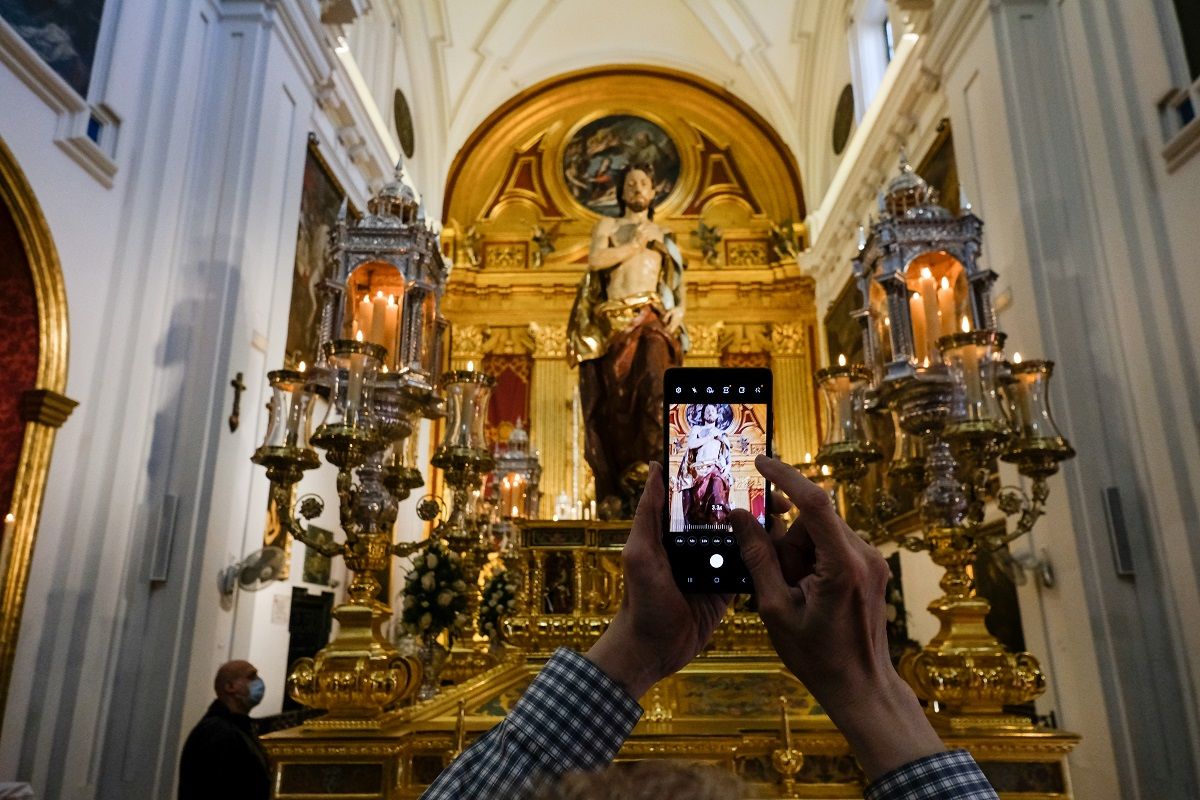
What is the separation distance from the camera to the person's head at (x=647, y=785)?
2.17ft

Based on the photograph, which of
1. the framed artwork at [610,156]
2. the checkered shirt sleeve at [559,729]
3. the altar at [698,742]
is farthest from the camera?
the framed artwork at [610,156]

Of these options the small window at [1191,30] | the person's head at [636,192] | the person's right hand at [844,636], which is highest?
the person's head at [636,192]

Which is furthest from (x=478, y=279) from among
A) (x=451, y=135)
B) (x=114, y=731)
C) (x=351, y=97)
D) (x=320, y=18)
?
(x=114, y=731)

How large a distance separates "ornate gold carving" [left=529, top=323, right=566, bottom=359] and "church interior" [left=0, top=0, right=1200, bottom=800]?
5428mm

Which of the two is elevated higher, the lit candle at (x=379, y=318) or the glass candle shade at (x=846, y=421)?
the lit candle at (x=379, y=318)

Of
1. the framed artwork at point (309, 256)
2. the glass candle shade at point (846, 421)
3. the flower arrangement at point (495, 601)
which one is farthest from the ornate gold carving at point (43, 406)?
the glass candle shade at point (846, 421)

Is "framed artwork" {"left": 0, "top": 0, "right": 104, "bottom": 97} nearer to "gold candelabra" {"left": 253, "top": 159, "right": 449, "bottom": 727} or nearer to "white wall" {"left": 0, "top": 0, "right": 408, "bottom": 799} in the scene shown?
"white wall" {"left": 0, "top": 0, "right": 408, "bottom": 799}

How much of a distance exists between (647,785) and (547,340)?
532 inches

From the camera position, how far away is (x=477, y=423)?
3.79 metres

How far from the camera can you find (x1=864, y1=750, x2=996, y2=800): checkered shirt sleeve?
0.78 m

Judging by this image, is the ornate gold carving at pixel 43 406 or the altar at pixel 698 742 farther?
the ornate gold carving at pixel 43 406

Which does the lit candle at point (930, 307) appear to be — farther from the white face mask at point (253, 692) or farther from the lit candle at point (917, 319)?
the white face mask at point (253, 692)

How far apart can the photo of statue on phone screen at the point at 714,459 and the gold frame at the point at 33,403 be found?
466 cm

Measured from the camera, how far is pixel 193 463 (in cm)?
577
